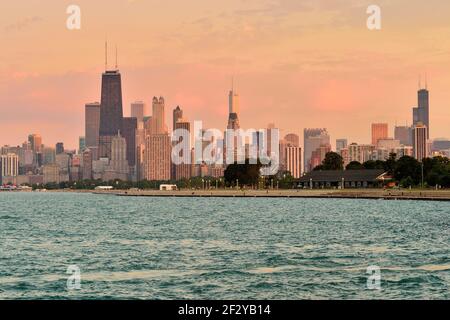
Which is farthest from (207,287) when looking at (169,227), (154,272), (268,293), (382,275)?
(169,227)

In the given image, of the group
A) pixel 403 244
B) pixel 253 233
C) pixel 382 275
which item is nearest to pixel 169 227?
pixel 253 233

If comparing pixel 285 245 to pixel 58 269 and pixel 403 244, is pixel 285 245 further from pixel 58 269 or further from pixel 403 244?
pixel 58 269

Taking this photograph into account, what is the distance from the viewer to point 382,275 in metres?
44.4

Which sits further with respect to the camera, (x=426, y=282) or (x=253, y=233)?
(x=253, y=233)

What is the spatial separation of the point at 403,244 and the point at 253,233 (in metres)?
17.4

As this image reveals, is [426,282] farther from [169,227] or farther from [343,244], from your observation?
[169,227]

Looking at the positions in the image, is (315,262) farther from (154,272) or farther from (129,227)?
(129,227)

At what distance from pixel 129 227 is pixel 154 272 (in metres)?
44.3

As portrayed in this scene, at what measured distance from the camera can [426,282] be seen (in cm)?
4197
